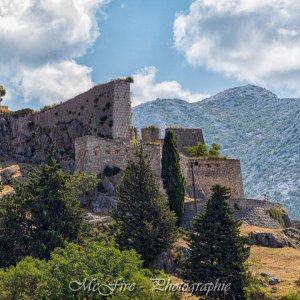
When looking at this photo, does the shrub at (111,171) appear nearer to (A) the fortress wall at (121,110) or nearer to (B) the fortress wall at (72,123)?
(B) the fortress wall at (72,123)

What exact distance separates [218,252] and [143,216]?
29.4ft

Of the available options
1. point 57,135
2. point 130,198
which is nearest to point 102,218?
point 130,198

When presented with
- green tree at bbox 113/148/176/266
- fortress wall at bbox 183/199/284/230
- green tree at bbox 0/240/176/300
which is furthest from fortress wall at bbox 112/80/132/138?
green tree at bbox 0/240/176/300

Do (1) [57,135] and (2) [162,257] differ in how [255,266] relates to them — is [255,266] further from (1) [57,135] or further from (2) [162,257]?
(1) [57,135]

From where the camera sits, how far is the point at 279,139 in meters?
172

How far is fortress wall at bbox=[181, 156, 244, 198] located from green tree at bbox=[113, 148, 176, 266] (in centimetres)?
1788

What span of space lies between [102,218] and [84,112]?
1986cm

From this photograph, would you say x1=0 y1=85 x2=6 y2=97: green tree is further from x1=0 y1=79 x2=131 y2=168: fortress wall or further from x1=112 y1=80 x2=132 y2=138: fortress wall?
x1=112 y1=80 x2=132 y2=138: fortress wall

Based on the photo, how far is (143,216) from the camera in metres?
48.8

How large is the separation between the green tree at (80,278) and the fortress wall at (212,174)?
2916 centimetres

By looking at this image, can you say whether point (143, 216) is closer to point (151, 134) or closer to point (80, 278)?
point (80, 278)

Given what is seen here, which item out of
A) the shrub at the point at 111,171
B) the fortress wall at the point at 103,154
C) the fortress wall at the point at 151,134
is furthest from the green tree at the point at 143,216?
the fortress wall at the point at 151,134

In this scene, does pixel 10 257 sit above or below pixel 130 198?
below

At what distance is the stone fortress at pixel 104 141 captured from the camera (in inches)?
2356
